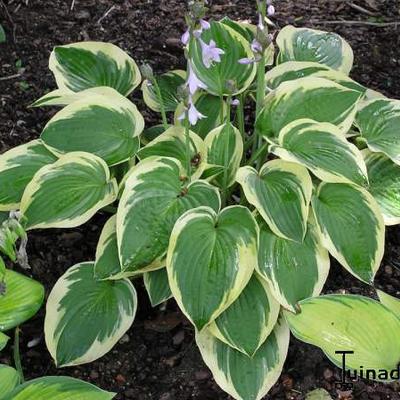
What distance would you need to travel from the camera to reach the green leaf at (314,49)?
217 centimetres

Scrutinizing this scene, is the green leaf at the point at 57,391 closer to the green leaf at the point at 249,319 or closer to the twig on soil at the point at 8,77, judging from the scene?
the green leaf at the point at 249,319

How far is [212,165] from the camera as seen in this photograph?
1823 millimetres

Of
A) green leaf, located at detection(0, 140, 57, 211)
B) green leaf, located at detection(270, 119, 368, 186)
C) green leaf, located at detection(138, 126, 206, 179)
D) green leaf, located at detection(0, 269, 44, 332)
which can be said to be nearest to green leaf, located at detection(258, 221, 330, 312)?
green leaf, located at detection(270, 119, 368, 186)

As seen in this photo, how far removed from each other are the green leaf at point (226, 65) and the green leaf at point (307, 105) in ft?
0.51

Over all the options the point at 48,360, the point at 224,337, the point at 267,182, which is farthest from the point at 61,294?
the point at 267,182

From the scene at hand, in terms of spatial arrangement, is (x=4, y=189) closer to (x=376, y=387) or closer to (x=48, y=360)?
(x=48, y=360)

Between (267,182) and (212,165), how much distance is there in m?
0.17

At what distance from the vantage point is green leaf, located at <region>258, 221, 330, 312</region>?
1.67m

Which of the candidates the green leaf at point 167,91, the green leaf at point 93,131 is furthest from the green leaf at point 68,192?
the green leaf at point 167,91

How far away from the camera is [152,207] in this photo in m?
1.69

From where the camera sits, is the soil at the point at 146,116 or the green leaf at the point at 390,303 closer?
the green leaf at the point at 390,303

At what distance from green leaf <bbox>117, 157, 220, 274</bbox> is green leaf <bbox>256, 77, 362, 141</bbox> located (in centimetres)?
29

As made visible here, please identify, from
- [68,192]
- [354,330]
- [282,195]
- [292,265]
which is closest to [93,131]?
[68,192]

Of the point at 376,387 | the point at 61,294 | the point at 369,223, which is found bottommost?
the point at 376,387
